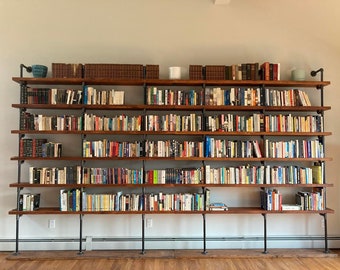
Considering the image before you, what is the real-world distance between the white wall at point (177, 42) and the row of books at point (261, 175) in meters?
0.56

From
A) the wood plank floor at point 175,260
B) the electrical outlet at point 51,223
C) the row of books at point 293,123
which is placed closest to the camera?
the wood plank floor at point 175,260

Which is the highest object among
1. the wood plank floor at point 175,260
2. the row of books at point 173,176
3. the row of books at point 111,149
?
the row of books at point 111,149

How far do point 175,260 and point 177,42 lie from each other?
8.97ft

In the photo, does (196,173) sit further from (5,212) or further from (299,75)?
(5,212)

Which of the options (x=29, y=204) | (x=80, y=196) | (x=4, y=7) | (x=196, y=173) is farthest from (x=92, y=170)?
(x=4, y=7)

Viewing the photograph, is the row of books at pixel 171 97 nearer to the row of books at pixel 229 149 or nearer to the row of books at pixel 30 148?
the row of books at pixel 229 149

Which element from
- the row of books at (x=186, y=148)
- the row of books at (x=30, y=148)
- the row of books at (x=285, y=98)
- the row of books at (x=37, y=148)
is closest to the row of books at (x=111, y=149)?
the row of books at (x=186, y=148)

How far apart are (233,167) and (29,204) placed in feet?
8.15

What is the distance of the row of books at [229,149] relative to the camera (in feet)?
10.4

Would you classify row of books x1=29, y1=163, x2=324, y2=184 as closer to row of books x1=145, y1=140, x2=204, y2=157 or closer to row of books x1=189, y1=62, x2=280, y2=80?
row of books x1=145, y1=140, x2=204, y2=157

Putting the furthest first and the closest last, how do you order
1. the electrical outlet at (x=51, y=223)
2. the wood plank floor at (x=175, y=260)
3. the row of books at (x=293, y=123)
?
the electrical outlet at (x=51, y=223) < the row of books at (x=293, y=123) < the wood plank floor at (x=175, y=260)

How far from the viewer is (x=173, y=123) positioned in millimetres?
3178

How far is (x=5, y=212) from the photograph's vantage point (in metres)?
3.34

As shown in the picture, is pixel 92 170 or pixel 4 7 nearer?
pixel 92 170
